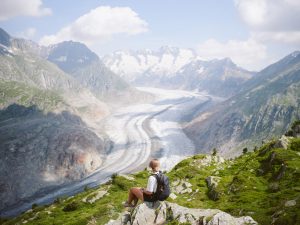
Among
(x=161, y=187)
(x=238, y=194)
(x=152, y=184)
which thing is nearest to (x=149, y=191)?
(x=152, y=184)

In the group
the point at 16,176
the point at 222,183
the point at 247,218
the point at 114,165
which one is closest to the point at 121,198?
the point at 222,183

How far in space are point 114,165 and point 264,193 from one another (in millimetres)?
155603

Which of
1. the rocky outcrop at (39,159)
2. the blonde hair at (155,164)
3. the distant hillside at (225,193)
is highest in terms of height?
the blonde hair at (155,164)

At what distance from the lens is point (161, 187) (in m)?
23.1

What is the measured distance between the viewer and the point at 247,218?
22188 millimetres

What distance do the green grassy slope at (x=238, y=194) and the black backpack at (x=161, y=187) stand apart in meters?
6.35

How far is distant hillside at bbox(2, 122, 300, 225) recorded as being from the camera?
24.3m

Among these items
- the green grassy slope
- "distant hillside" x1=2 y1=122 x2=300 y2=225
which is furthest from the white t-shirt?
the green grassy slope

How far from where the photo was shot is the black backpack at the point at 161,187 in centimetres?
2267

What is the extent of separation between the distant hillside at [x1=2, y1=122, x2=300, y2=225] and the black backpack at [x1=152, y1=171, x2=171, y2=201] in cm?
173

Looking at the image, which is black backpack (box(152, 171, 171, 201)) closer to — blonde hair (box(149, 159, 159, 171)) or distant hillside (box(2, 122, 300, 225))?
blonde hair (box(149, 159, 159, 171))

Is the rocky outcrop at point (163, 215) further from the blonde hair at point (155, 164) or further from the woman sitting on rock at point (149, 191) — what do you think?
the blonde hair at point (155, 164)

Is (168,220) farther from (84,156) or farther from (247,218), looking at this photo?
(84,156)

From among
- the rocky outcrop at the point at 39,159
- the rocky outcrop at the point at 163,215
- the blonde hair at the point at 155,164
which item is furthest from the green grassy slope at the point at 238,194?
the rocky outcrop at the point at 39,159
